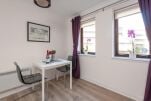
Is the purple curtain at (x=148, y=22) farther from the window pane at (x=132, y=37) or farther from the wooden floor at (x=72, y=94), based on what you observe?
the wooden floor at (x=72, y=94)

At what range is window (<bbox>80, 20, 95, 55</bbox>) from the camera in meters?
2.99

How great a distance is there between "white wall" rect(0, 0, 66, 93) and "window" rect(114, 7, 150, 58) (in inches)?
79.4

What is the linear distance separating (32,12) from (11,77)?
1.74 meters

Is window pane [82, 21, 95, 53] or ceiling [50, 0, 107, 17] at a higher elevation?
ceiling [50, 0, 107, 17]

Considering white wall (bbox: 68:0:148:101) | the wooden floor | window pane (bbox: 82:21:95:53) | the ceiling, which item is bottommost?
the wooden floor

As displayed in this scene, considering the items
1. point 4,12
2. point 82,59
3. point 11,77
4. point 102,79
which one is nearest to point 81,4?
point 82,59

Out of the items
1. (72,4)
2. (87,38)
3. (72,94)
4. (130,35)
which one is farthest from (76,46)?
(130,35)

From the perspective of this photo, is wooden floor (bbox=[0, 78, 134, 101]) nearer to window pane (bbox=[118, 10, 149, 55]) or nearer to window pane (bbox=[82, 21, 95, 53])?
window pane (bbox=[118, 10, 149, 55])

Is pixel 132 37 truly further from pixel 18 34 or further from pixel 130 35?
pixel 18 34

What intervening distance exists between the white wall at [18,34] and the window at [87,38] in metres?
1.04

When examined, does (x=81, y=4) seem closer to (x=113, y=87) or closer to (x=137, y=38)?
(x=137, y=38)

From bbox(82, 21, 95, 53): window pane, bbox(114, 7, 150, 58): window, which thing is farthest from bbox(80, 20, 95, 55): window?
bbox(114, 7, 150, 58): window

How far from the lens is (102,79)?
8.44ft

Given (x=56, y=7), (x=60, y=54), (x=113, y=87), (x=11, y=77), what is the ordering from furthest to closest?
(x=60, y=54) → (x=56, y=7) → (x=113, y=87) → (x=11, y=77)
